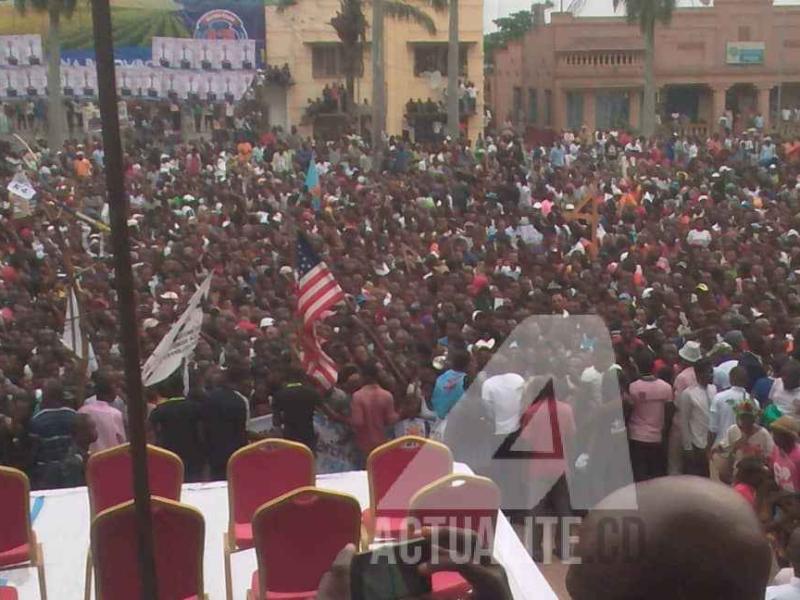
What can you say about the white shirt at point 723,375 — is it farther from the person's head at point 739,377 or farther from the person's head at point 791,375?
the person's head at point 791,375

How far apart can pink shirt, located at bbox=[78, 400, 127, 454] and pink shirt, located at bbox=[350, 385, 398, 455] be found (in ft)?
4.61

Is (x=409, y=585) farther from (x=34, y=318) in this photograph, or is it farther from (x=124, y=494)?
(x=34, y=318)

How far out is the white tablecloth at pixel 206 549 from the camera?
17.6 feet

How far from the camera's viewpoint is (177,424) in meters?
6.68

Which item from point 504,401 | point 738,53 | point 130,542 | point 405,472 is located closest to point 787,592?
point 405,472

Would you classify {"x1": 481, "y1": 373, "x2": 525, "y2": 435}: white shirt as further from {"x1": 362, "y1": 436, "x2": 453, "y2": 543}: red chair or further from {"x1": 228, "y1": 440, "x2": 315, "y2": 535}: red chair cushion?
{"x1": 228, "y1": 440, "x2": 315, "y2": 535}: red chair cushion

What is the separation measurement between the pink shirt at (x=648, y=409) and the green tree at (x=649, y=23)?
28.1 metres

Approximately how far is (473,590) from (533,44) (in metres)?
43.4

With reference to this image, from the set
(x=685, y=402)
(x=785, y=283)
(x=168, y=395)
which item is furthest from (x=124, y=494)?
(x=785, y=283)

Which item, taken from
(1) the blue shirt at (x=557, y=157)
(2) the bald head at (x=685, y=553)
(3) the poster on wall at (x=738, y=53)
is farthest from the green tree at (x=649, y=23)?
(2) the bald head at (x=685, y=553)

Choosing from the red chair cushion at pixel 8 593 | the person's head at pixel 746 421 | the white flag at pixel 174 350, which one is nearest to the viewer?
the red chair cushion at pixel 8 593

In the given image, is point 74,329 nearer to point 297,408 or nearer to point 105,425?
point 105,425

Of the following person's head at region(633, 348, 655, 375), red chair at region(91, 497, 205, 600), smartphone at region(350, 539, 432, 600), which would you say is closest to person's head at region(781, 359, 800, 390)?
person's head at region(633, 348, 655, 375)

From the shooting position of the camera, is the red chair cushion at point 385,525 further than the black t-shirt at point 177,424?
No
